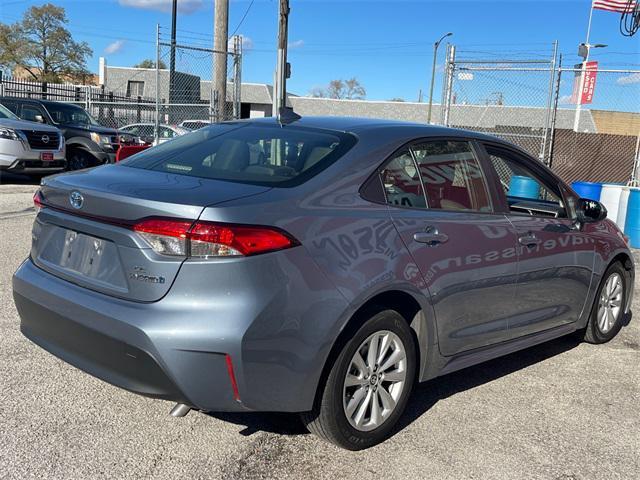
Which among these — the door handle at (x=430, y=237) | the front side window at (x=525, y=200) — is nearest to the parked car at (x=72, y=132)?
the front side window at (x=525, y=200)

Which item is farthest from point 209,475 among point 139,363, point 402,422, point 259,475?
point 402,422

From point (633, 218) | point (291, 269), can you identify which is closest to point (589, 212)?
point (291, 269)

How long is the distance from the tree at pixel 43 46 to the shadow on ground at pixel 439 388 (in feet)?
195

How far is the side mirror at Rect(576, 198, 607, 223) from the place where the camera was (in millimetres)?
4727

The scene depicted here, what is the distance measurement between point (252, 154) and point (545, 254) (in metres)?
2.08

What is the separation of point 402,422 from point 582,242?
2.02 meters

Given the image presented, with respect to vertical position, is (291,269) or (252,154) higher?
(252,154)

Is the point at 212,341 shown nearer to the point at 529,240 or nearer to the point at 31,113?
the point at 529,240

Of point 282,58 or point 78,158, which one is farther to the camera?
point 78,158

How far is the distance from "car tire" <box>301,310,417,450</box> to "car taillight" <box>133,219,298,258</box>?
697 mm

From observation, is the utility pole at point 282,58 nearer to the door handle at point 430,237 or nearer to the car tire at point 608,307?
the car tire at point 608,307

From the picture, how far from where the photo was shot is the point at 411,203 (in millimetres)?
3529

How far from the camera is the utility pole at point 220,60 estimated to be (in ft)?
52.3

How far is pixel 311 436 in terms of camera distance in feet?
11.3
